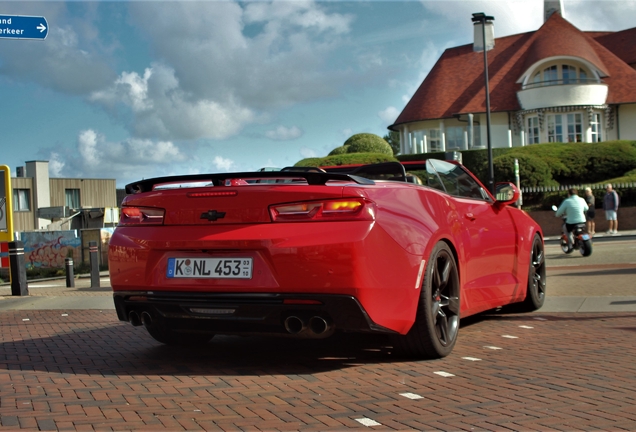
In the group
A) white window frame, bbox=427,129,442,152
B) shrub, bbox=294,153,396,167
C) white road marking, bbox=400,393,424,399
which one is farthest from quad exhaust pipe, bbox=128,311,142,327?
white window frame, bbox=427,129,442,152

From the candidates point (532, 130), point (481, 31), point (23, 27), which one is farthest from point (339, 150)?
point (23, 27)

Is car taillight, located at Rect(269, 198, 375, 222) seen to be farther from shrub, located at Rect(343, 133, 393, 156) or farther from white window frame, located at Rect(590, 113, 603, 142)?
white window frame, located at Rect(590, 113, 603, 142)

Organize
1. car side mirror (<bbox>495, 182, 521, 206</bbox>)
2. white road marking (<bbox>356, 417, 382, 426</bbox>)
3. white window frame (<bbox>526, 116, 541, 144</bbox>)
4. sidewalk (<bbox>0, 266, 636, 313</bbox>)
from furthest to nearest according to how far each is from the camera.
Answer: white window frame (<bbox>526, 116, 541, 144</bbox>)
sidewalk (<bbox>0, 266, 636, 313</bbox>)
car side mirror (<bbox>495, 182, 521, 206</bbox>)
white road marking (<bbox>356, 417, 382, 426</bbox>)

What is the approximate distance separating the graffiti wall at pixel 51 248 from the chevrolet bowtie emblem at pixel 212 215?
106 ft

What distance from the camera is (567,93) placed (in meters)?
49.1

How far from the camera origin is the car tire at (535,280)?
7.99 metres

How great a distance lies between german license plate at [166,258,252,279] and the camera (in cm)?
500

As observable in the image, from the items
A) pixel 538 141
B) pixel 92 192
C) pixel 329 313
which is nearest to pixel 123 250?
pixel 329 313

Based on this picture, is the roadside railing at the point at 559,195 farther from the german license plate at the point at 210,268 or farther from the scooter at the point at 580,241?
the german license plate at the point at 210,268

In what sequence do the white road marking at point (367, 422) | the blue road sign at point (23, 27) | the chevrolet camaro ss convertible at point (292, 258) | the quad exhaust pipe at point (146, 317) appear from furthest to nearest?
the blue road sign at point (23, 27)
the quad exhaust pipe at point (146, 317)
the chevrolet camaro ss convertible at point (292, 258)
the white road marking at point (367, 422)

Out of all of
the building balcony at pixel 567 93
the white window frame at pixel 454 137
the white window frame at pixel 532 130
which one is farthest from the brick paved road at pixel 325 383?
the white window frame at pixel 454 137

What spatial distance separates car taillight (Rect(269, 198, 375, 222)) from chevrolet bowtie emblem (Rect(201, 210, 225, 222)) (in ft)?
1.52

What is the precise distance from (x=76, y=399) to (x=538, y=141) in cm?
4846

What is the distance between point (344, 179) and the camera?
5.05 m
